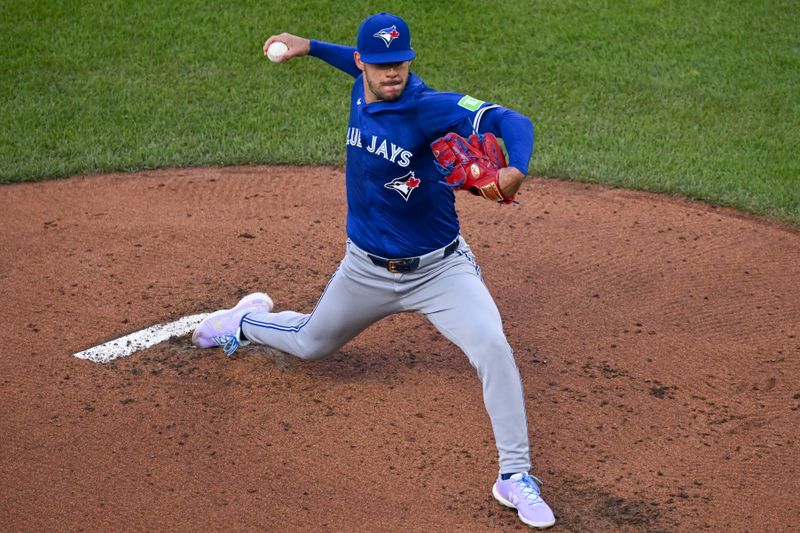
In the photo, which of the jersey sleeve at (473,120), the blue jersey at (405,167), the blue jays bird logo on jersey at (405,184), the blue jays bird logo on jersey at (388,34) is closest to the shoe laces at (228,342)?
the blue jersey at (405,167)

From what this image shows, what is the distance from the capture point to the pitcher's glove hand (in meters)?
4.18

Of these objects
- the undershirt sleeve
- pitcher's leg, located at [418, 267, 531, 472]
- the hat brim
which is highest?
the hat brim

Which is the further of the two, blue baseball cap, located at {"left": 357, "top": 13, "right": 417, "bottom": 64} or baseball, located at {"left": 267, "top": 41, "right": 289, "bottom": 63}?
baseball, located at {"left": 267, "top": 41, "right": 289, "bottom": 63}

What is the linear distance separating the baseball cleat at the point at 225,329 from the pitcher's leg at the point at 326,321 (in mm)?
66

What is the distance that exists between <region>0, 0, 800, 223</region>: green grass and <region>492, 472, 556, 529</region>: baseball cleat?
4.06 m

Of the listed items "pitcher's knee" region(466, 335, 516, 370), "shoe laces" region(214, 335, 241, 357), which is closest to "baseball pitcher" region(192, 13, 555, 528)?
"pitcher's knee" region(466, 335, 516, 370)

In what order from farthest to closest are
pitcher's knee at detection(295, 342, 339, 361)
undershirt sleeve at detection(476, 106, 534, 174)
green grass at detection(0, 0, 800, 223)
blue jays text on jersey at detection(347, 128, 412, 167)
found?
green grass at detection(0, 0, 800, 223), pitcher's knee at detection(295, 342, 339, 361), blue jays text on jersey at detection(347, 128, 412, 167), undershirt sleeve at detection(476, 106, 534, 174)

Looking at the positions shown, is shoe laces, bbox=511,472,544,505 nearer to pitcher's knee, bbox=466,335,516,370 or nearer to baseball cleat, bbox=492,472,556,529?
baseball cleat, bbox=492,472,556,529

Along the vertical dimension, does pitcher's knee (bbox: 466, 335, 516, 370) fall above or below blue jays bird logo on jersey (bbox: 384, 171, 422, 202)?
below

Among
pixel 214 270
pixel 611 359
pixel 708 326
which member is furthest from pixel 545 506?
pixel 214 270

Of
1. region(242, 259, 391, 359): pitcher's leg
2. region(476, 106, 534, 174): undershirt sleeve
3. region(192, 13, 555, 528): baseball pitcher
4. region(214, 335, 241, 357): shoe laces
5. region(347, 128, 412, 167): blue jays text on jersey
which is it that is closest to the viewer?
region(476, 106, 534, 174): undershirt sleeve

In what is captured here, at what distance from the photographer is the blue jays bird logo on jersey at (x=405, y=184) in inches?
183

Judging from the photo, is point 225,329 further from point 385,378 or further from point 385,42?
point 385,42

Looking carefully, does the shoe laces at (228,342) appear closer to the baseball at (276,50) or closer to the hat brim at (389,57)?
the baseball at (276,50)
